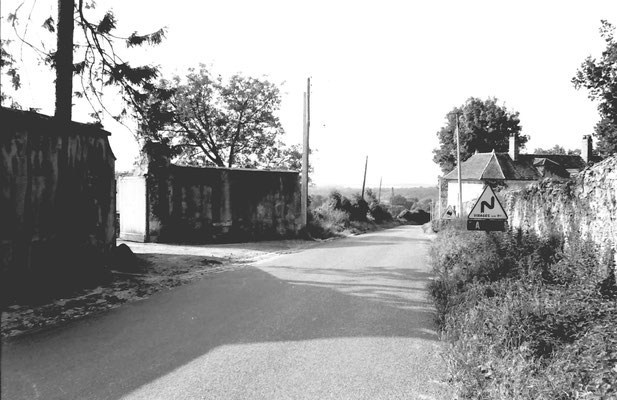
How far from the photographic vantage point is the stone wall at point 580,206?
712cm

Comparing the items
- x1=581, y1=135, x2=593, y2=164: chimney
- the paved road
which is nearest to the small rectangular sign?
the paved road

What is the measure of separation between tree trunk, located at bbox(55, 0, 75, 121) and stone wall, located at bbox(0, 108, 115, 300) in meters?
1.60

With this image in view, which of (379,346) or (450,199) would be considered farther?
(450,199)

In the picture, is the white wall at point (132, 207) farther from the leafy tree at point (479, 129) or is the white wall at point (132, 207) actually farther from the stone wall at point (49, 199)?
the leafy tree at point (479, 129)

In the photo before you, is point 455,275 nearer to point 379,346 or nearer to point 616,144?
point 379,346

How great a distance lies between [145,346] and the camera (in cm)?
565

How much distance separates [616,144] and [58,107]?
107ft

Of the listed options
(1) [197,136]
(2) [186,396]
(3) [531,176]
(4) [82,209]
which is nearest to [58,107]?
(4) [82,209]

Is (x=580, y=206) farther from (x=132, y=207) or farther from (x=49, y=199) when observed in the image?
(x=132, y=207)

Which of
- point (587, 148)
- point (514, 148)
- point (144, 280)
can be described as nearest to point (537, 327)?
point (144, 280)

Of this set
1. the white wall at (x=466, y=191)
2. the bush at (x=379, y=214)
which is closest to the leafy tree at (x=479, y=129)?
the white wall at (x=466, y=191)

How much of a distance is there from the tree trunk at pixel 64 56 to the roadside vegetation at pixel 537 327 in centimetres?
946

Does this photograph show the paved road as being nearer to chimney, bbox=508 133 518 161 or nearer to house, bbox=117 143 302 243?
house, bbox=117 143 302 243

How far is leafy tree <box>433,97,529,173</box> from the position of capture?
179ft
